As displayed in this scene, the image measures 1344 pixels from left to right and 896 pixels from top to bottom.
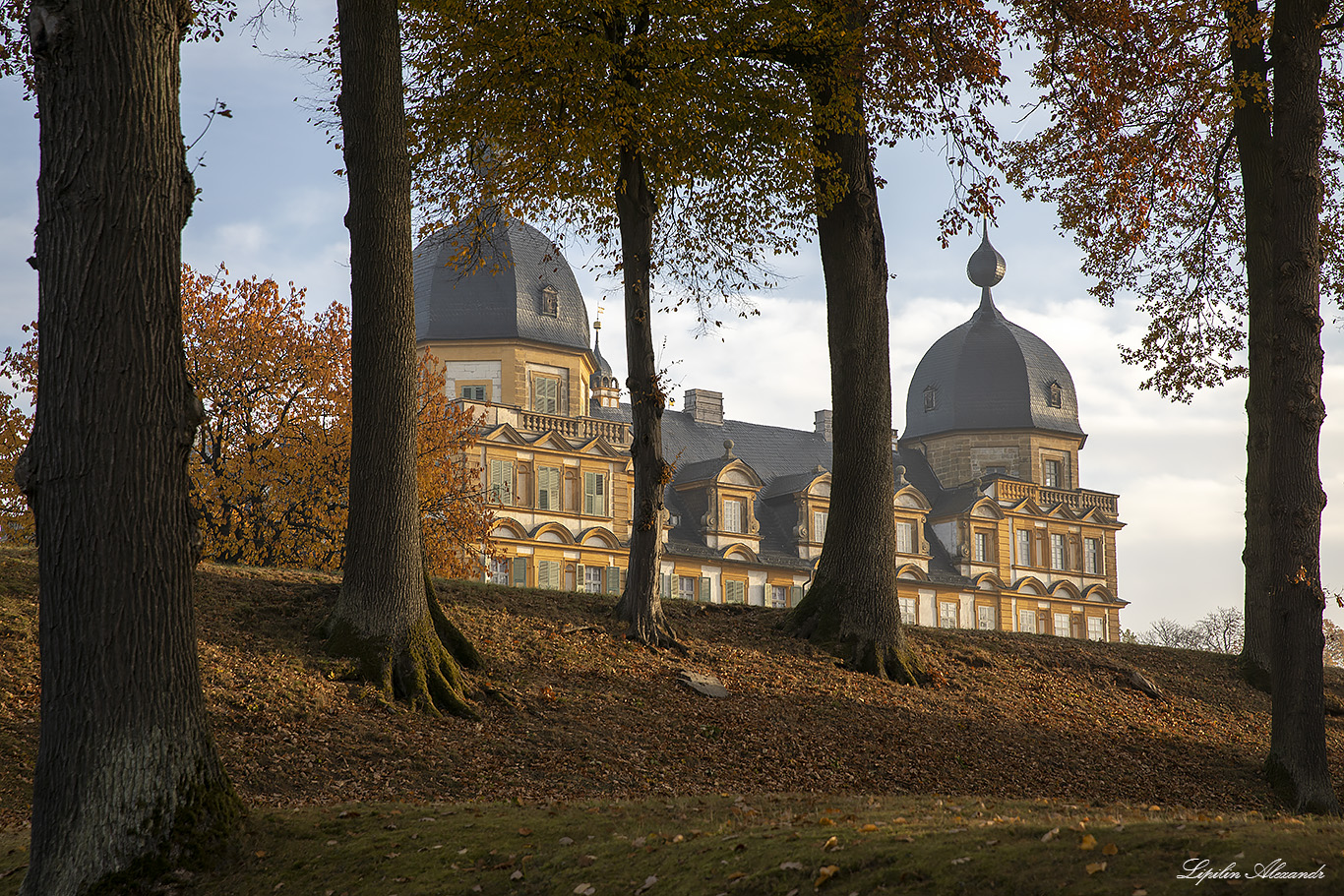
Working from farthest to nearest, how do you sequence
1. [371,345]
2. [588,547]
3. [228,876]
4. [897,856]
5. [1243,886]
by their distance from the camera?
[588,547], [371,345], [228,876], [897,856], [1243,886]

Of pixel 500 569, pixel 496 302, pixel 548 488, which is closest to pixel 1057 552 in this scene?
pixel 548 488

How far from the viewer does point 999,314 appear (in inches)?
2470

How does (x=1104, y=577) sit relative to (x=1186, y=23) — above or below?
below

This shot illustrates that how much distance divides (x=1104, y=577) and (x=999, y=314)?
46.4 ft

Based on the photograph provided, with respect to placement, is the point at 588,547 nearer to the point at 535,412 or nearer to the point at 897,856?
the point at 535,412

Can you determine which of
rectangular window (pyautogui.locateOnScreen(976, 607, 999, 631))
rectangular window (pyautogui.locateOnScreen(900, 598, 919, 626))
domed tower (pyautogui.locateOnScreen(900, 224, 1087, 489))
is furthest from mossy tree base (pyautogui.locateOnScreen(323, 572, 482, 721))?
domed tower (pyautogui.locateOnScreen(900, 224, 1087, 489))

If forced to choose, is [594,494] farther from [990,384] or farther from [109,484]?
[109,484]

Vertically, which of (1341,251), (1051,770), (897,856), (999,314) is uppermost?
(999,314)

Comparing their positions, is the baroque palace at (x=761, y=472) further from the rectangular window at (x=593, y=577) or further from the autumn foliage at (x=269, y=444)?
the autumn foliage at (x=269, y=444)

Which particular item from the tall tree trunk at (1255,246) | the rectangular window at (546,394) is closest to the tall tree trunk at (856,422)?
the tall tree trunk at (1255,246)

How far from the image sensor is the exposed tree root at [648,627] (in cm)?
1330

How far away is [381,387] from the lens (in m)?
10.7

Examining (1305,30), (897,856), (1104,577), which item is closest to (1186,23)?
(1305,30)

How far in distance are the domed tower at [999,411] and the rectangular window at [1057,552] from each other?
3302mm
